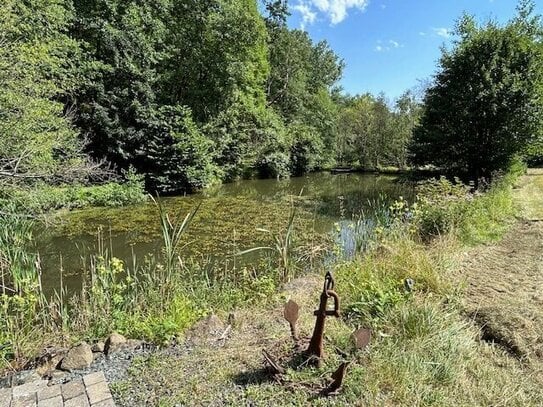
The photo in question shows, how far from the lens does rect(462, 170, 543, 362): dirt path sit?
2.79 meters

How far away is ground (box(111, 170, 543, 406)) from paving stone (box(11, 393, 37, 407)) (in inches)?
17.5

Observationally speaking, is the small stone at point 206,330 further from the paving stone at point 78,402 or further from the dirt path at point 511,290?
the dirt path at point 511,290

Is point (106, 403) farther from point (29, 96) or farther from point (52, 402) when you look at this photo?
point (29, 96)

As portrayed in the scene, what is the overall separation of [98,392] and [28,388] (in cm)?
45

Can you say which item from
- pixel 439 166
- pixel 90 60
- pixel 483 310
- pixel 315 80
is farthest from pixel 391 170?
pixel 483 310

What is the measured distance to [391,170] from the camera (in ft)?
82.8

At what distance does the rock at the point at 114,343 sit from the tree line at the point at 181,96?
4.96 meters

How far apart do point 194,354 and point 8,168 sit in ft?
22.6

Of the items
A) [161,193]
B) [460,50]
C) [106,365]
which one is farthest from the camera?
[161,193]

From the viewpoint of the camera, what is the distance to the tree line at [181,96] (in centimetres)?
863

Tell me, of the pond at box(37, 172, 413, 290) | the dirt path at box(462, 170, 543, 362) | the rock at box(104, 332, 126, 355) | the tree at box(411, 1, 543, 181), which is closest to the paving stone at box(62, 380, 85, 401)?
the rock at box(104, 332, 126, 355)

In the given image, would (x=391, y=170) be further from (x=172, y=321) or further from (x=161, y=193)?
(x=172, y=321)

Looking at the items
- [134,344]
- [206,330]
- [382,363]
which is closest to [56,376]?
[134,344]

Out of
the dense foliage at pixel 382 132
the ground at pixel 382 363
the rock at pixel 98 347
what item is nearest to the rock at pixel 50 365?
the rock at pixel 98 347
